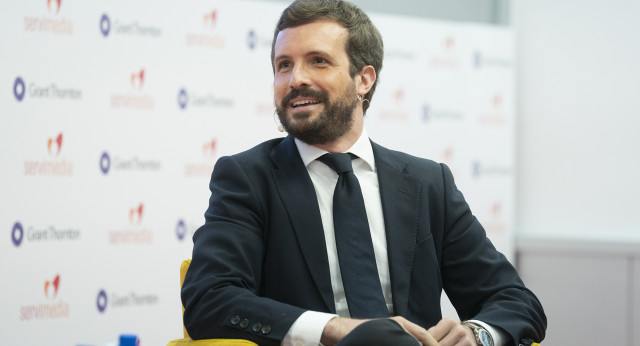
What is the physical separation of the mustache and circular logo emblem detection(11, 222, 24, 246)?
2.23 meters

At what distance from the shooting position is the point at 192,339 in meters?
1.99

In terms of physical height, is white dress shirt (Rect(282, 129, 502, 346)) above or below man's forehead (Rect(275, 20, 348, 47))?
below

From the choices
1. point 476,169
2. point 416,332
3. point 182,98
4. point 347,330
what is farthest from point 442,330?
point 476,169

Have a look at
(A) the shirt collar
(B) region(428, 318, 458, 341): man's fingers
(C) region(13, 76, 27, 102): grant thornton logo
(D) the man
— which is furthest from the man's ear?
(C) region(13, 76, 27, 102): grant thornton logo

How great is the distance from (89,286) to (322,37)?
8.00ft

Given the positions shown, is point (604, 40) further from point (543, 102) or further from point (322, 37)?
point (322, 37)

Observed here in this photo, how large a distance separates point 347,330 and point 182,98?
2.78 metres

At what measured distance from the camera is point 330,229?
2.18 m

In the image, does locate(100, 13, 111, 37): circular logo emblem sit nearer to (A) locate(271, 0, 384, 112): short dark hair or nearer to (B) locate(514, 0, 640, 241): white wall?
(A) locate(271, 0, 384, 112): short dark hair

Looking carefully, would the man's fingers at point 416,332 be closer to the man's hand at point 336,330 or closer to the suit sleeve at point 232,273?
the man's hand at point 336,330

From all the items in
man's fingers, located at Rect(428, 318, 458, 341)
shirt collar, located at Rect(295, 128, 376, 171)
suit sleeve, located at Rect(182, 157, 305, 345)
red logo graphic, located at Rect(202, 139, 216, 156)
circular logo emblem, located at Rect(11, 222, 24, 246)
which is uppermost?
shirt collar, located at Rect(295, 128, 376, 171)

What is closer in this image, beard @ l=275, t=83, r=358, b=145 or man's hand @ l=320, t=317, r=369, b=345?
man's hand @ l=320, t=317, r=369, b=345

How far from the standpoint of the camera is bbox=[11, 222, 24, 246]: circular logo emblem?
3900mm

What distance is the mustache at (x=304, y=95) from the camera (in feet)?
7.29
